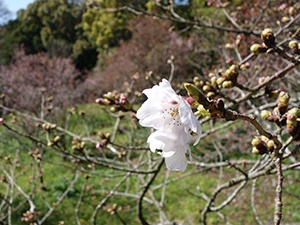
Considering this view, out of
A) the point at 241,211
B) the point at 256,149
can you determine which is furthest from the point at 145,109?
the point at 241,211

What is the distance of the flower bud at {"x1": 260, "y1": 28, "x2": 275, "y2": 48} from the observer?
3.10 ft

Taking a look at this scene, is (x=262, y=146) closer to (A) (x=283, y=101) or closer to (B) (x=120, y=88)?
(A) (x=283, y=101)

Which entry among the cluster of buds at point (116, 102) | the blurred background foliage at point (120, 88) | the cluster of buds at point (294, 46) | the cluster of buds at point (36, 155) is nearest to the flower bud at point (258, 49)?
the cluster of buds at point (294, 46)

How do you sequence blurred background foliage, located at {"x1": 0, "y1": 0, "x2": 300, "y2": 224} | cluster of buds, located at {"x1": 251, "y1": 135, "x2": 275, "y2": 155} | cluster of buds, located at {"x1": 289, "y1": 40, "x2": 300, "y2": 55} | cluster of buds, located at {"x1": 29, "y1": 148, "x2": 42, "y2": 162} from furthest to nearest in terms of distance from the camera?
blurred background foliage, located at {"x1": 0, "y1": 0, "x2": 300, "y2": 224}, cluster of buds, located at {"x1": 29, "y1": 148, "x2": 42, "y2": 162}, cluster of buds, located at {"x1": 289, "y1": 40, "x2": 300, "y2": 55}, cluster of buds, located at {"x1": 251, "y1": 135, "x2": 275, "y2": 155}

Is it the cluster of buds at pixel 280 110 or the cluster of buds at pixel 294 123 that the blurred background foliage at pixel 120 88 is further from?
the cluster of buds at pixel 294 123

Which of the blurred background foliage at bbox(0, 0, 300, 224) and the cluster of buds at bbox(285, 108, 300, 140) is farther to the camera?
the blurred background foliage at bbox(0, 0, 300, 224)

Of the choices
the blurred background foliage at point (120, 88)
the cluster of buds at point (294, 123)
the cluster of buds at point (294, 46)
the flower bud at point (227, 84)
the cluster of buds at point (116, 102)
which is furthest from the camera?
the blurred background foliage at point (120, 88)

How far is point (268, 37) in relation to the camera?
950mm

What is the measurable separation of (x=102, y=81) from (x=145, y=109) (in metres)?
14.1

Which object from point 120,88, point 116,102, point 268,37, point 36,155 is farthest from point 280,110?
point 120,88

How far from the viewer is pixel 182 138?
0.84 metres

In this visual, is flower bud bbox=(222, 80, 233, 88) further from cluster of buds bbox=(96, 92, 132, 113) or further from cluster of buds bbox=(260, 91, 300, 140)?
cluster of buds bbox=(96, 92, 132, 113)

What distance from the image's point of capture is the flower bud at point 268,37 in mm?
945

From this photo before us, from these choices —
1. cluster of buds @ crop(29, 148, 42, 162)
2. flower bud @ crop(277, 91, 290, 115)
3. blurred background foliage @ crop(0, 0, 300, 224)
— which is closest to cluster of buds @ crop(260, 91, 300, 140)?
flower bud @ crop(277, 91, 290, 115)
